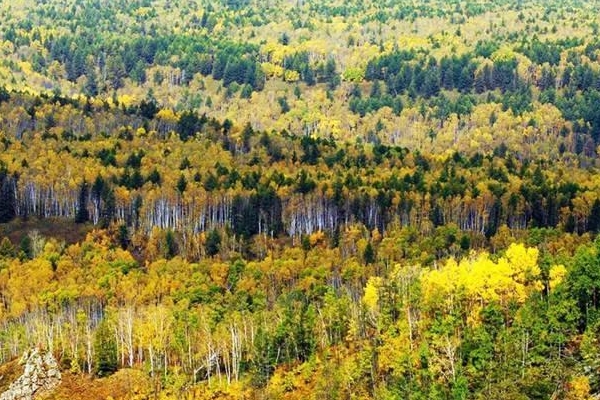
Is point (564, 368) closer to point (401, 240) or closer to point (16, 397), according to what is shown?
point (16, 397)

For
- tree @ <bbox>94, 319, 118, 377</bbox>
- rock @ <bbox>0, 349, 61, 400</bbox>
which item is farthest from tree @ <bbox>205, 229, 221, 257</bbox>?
rock @ <bbox>0, 349, 61, 400</bbox>

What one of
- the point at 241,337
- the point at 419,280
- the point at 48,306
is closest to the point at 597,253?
the point at 419,280

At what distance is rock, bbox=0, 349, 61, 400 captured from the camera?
409ft

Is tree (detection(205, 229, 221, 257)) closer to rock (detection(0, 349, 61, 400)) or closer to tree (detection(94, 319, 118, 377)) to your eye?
tree (detection(94, 319, 118, 377))

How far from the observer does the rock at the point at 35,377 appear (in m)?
125

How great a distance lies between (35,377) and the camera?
126812 millimetres

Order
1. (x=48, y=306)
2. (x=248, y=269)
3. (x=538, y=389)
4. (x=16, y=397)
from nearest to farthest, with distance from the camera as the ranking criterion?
(x=538, y=389), (x=16, y=397), (x=48, y=306), (x=248, y=269)

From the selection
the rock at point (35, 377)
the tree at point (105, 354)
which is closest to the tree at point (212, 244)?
the tree at point (105, 354)

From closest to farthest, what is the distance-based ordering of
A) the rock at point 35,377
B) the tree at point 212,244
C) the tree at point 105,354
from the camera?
the rock at point 35,377 < the tree at point 105,354 < the tree at point 212,244

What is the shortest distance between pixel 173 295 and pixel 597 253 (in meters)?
67.6

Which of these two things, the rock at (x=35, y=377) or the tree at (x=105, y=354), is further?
the tree at (x=105, y=354)

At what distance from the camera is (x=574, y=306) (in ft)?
345

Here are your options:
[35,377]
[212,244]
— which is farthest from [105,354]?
[212,244]

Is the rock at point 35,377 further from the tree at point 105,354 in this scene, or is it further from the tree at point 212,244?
the tree at point 212,244
